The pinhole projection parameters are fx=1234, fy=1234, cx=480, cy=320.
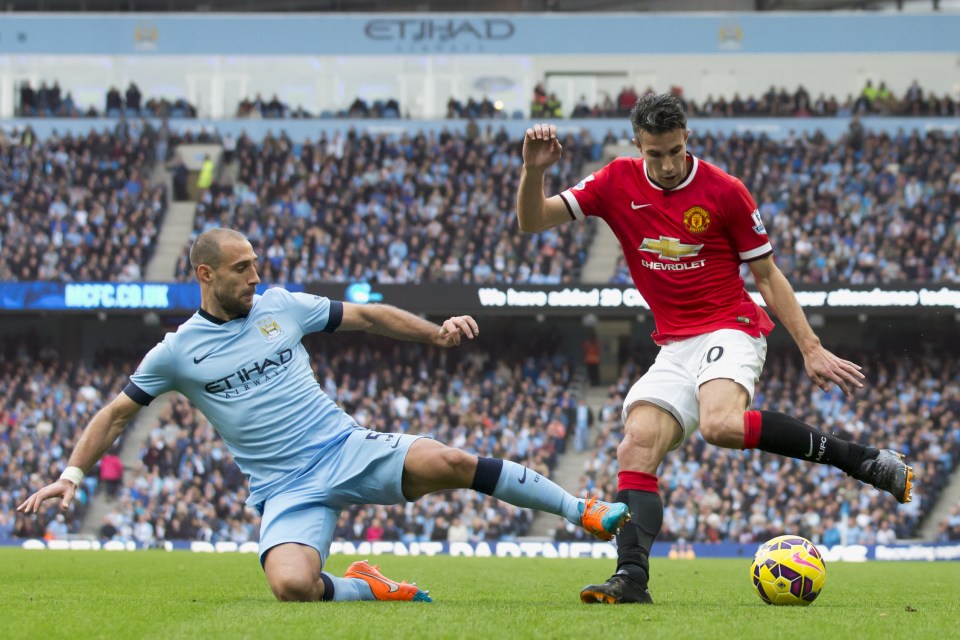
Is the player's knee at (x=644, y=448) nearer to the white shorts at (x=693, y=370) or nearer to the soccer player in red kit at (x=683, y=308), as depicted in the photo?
the soccer player in red kit at (x=683, y=308)

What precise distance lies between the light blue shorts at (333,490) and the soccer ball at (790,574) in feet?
6.59

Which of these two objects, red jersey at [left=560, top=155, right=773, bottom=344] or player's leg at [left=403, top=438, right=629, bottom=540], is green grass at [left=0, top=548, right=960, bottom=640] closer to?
player's leg at [left=403, top=438, right=629, bottom=540]

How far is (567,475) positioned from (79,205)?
13907 millimetres

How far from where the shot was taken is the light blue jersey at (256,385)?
6.89 meters

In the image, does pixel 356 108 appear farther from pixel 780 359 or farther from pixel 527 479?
pixel 527 479

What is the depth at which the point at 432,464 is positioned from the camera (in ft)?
21.3

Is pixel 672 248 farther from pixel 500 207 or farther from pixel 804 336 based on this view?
pixel 500 207

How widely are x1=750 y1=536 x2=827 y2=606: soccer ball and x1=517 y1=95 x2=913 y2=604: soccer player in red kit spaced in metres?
0.53

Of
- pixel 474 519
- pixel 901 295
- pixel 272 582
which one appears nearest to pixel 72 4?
pixel 474 519

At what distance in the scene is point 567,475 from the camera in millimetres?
25391

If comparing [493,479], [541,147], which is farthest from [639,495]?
[541,147]

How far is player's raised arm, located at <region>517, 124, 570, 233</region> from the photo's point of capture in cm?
670

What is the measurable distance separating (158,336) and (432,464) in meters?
24.5

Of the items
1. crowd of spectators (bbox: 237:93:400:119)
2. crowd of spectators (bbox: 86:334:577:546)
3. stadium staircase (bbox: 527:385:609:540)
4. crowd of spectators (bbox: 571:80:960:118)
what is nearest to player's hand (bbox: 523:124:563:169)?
crowd of spectators (bbox: 86:334:577:546)
